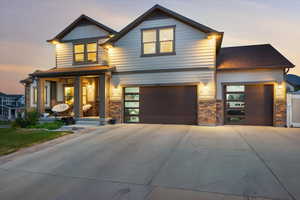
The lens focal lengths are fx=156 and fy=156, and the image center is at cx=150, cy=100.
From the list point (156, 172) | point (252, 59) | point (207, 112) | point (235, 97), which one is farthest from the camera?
point (252, 59)

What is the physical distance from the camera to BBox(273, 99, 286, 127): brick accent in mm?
8984

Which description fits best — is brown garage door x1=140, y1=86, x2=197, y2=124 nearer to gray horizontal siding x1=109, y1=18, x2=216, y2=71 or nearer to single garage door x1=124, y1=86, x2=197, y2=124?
single garage door x1=124, y1=86, x2=197, y2=124

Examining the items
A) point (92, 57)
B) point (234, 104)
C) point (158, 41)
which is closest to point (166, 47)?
point (158, 41)

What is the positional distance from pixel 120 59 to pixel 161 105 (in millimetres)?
4147

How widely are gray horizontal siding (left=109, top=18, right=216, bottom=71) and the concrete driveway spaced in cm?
554

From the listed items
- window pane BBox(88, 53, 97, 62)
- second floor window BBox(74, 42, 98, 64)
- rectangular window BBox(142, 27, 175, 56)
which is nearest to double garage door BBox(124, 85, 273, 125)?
rectangular window BBox(142, 27, 175, 56)

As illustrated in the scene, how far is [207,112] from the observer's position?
9.17 metres

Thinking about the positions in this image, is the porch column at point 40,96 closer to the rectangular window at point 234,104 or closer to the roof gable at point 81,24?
the roof gable at point 81,24

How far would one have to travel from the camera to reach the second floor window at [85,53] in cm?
1132

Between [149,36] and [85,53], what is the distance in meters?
4.97

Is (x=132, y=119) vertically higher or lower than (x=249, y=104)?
lower

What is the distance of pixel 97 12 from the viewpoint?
1432 cm

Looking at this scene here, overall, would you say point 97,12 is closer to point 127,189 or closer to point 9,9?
point 9,9

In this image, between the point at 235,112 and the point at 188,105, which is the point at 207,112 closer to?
the point at 188,105
